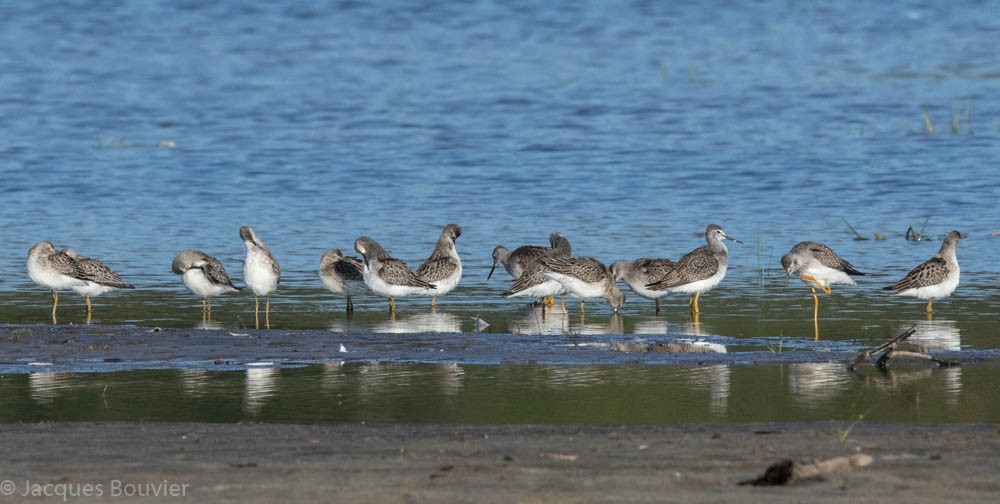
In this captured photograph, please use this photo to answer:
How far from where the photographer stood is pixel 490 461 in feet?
28.8

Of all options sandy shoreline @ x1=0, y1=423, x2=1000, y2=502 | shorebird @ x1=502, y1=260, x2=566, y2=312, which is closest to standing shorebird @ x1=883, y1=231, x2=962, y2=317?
shorebird @ x1=502, y1=260, x2=566, y2=312

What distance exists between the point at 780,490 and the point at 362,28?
37.9 m

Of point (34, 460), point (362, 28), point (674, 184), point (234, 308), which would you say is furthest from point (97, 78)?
point (34, 460)

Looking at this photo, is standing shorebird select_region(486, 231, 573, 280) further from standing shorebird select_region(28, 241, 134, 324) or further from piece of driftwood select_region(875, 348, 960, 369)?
piece of driftwood select_region(875, 348, 960, 369)

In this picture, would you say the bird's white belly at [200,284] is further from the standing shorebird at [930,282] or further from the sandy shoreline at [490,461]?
the standing shorebird at [930,282]

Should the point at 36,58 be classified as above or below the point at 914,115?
above

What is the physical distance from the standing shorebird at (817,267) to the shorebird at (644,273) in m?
1.25

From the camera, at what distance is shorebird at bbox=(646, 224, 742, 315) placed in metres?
16.5

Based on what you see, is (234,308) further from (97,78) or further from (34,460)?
(97,78)

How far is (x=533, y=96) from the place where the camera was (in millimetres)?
34219

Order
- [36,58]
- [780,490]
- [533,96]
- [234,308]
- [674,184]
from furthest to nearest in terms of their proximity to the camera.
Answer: [36,58] → [533,96] → [674,184] → [234,308] → [780,490]

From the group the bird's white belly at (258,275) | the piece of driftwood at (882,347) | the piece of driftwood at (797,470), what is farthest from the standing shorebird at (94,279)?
the piece of driftwood at (797,470)

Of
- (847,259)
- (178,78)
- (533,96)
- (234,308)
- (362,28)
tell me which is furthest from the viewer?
(362,28)
